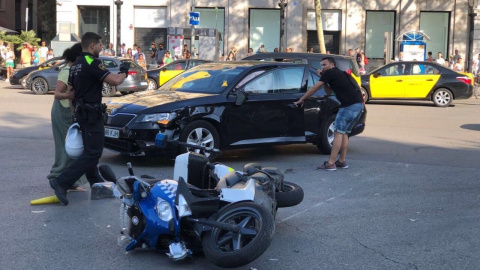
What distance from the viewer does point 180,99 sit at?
9781 mm

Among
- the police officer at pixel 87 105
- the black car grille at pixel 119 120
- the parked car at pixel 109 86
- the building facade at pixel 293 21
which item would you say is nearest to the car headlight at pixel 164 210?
the police officer at pixel 87 105

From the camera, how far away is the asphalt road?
18.2ft

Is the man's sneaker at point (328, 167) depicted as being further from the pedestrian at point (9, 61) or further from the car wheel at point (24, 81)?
the pedestrian at point (9, 61)

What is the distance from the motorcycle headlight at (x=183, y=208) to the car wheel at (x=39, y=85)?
19.6 m

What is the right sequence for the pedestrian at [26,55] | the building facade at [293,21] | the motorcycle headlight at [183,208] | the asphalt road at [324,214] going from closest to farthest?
the motorcycle headlight at [183,208] → the asphalt road at [324,214] → the pedestrian at [26,55] → the building facade at [293,21]

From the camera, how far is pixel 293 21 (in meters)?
36.1

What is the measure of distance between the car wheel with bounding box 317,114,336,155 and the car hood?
7.12 ft

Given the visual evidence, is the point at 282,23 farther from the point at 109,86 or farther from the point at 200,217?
the point at 200,217

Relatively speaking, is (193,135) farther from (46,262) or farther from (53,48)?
(53,48)

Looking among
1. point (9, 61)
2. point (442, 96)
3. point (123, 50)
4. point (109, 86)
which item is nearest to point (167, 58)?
point (123, 50)

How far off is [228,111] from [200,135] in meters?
0.60

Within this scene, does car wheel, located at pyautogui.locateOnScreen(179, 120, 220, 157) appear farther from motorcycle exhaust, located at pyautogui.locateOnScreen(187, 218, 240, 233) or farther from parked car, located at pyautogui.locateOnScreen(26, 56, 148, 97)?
parked car, located at pyautogui.locateOnScreen(26, 56, 148, 97)

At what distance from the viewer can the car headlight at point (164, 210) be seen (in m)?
5.23

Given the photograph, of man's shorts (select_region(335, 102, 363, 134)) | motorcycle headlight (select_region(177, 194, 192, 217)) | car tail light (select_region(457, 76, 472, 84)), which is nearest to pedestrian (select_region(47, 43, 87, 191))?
motorcycle headlight (select_region(177, 194, 192, 217))
